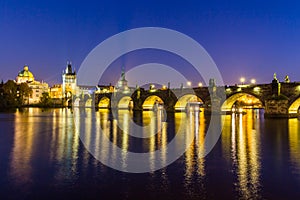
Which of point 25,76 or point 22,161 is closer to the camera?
point 22,161

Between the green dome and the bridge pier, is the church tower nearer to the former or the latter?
the green dome

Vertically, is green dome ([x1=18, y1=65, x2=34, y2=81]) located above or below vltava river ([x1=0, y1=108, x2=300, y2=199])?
above

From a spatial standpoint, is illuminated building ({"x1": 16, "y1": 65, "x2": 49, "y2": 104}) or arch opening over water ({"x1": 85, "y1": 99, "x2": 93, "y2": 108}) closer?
arch opening over water ({"x1": 85, "y1": 99, "x2": 93, "y2": 108})

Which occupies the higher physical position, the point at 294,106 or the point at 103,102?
the point at 103,102

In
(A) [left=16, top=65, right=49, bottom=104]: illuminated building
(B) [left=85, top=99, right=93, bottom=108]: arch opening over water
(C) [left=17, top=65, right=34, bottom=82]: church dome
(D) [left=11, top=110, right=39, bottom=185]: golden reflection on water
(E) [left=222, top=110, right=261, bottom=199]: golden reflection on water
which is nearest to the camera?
(E) [left=222, top=110, right=261, bottom=199]: golden reflection on water

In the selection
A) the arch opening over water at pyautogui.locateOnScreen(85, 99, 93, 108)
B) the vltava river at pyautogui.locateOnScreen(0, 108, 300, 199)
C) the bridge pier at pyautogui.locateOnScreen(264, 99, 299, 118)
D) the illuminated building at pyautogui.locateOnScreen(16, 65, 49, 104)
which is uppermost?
the illuminated building at pyautogui.locateOnScreen(16, 65, 49, 104)

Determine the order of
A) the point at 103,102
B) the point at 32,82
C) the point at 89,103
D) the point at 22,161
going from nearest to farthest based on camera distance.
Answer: the point at 22,161
the point at 103,102
the point at 89,103
the point at 32,82

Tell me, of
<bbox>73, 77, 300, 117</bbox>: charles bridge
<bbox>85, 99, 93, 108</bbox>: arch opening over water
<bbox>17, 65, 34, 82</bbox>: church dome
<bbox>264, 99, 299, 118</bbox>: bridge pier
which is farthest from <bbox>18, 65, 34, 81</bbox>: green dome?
<bbox>264, 99, 299, 118</bbox>: bridge pier

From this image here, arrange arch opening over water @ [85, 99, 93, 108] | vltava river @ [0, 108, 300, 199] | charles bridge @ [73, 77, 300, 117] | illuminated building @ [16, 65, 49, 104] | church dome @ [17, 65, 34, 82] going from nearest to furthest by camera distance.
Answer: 1. vltava river @ [0, 108, 300, 199]
2. charles bridge @ [73, 77, 300, 117]
3. arch opening over water @ [85, 99, 93, 108]
4. illuminated building @ [16, 65, 49, 104]
5. church dome @ [17, 65, 34, 82]

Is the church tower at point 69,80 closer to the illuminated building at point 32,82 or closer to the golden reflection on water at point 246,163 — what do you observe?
the illuminated building at point 32,82

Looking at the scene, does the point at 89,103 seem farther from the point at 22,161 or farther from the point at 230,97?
the point at 22,161

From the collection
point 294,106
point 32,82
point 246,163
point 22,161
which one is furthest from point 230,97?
point 32,82

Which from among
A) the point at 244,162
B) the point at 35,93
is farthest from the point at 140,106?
the point at 35,93

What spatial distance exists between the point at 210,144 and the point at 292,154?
4395 mm
